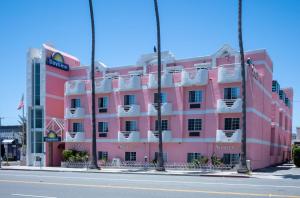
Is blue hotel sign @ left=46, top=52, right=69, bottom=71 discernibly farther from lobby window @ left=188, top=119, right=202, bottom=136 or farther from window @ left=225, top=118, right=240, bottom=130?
window @ left=225, top=118, right=240, bottom=130

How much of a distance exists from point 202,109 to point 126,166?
33.1 feet

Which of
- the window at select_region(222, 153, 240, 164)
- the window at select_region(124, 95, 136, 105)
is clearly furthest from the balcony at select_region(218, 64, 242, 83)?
the window at select_region(124, 95, 136, 105)

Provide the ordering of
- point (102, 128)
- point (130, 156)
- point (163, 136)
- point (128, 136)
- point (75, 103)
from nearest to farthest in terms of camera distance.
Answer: point (163, 136) < point (128, 136) < point (130, 156) < point (102, 128) < point (75, 103)

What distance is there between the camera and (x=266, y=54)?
3403cm

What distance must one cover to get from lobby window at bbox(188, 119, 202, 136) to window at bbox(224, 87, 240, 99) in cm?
377

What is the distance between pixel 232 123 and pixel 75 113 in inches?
720

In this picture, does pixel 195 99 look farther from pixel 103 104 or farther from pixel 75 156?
pixel 75 156

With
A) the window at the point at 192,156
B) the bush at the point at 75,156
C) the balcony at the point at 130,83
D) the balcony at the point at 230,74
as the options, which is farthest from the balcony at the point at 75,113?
the balcony at the point at 230,74

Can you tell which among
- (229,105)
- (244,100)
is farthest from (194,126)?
(244,100)

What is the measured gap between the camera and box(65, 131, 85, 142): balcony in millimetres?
38312

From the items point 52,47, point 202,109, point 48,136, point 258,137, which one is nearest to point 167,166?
point 202,109

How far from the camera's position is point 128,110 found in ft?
118

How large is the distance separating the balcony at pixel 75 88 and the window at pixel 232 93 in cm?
1682

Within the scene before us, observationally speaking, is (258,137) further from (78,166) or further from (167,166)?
(78,166)
